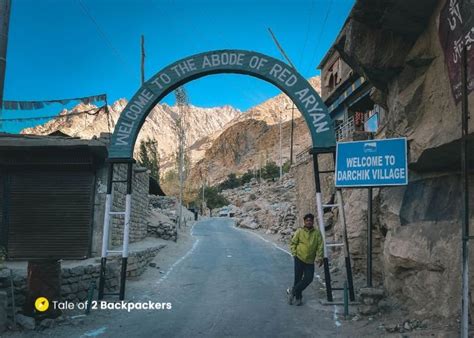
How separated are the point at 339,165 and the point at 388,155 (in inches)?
43.5

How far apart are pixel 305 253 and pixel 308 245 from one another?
0.19 metres

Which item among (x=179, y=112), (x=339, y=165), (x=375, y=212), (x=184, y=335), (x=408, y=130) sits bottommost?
(x=184, y=335)

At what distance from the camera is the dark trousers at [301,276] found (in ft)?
30.8

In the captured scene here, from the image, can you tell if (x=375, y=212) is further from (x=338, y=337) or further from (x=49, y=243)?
Answer: (x=49, y=243)

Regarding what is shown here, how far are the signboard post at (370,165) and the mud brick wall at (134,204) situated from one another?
355 inches

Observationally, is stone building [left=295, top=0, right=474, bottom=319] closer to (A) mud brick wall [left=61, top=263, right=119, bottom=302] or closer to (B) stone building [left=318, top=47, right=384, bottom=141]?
(A) mud brick wall [left=61, top=263, right=119, bottom=302]

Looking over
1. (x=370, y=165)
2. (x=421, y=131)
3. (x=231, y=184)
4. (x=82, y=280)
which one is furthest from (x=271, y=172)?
(x=421, y=131)

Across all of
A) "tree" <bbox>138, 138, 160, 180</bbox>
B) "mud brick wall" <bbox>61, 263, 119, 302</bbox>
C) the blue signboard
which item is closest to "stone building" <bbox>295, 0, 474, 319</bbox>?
the blue signboard

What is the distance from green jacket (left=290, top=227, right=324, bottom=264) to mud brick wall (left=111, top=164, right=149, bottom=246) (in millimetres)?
7644

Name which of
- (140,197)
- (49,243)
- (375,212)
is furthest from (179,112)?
(375,212)

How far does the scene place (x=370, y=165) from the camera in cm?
844

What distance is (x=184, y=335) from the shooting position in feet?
23.6

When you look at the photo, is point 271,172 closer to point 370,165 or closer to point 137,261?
point 137,261

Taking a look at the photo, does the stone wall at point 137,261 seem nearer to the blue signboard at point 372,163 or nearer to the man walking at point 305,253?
the man walking at point 305,253
